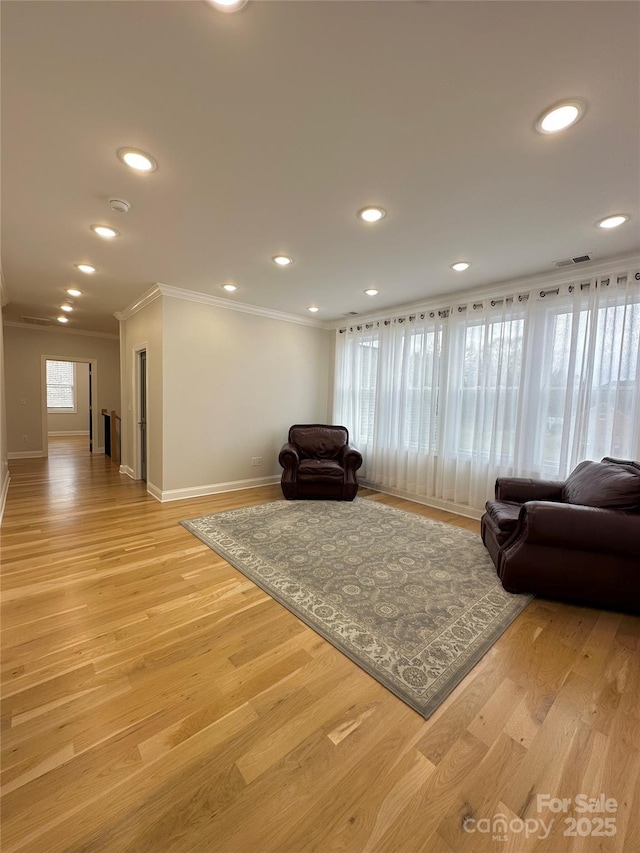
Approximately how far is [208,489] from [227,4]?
4.40 m

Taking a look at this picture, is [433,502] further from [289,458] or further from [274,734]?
[274,734]

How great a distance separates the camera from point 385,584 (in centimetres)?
247

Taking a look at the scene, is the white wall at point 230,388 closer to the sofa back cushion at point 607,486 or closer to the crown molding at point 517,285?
the crown molding at point 517,285

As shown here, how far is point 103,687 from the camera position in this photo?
157 cm

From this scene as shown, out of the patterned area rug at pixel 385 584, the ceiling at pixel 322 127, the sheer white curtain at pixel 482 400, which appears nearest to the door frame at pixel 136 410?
the ceiling at pixel 322 127

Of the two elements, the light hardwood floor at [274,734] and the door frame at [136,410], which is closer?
the light hardwood floor at [274,734]

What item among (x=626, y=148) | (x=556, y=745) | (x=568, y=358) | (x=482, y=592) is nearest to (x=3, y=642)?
(x=556, y=745)

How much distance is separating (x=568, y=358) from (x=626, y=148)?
6.54 feet

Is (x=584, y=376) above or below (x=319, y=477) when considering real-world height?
above

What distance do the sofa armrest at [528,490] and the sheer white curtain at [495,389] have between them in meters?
0.57

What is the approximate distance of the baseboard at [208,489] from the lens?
4.34 metres

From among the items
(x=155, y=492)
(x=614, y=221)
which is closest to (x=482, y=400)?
(x=614, y=221)

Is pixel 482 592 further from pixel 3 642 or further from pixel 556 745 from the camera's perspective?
pixel 3 642

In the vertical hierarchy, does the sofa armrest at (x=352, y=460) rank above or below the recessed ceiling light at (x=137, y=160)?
below
